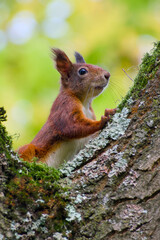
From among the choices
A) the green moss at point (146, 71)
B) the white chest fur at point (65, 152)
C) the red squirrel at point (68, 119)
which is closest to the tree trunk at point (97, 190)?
the green moss at point (146, 71)

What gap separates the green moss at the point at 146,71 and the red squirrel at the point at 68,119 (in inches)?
34.7

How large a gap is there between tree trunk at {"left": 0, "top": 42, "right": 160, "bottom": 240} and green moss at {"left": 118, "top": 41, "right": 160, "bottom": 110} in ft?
0.37

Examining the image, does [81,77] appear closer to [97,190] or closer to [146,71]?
[146,71]

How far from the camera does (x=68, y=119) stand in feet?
12.5

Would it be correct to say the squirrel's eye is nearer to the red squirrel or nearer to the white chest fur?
the red squirrel

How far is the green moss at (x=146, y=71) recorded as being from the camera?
2307 millimetres

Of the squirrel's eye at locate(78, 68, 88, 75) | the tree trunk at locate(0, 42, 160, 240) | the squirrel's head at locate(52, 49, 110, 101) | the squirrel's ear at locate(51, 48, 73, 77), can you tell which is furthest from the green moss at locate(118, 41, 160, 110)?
the squirrel's ear at locate(51, 48, 73, 77)

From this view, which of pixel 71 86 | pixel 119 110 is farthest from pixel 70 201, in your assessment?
pixel 71 86

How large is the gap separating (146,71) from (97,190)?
0.94m

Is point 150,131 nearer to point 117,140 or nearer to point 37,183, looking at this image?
point 117,140

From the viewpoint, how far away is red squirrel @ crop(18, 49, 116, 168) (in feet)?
11.9

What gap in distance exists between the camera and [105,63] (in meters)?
5.90

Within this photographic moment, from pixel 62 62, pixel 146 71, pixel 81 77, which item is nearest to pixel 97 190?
pixel 146 71

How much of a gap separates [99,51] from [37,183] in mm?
4627
